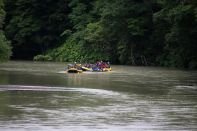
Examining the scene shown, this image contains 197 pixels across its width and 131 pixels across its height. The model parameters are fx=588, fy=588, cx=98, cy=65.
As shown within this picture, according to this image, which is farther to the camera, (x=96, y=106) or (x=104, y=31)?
(x=104, y=31)

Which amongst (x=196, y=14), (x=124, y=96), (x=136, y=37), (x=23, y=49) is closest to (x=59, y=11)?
(x=23, y=49)

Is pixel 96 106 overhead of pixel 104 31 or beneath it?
beneath

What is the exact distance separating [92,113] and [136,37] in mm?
52601

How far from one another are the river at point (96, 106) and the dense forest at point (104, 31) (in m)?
14.9

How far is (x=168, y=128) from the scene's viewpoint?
19828 mm

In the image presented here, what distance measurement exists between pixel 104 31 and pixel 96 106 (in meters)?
52.3

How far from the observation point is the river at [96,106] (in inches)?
801

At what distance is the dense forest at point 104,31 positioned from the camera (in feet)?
209

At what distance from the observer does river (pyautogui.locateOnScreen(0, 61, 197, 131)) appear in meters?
20.3

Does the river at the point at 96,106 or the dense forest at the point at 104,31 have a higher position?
the dense forest at the point at 104,31

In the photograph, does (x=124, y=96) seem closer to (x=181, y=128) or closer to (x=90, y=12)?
(x=181, y=128)

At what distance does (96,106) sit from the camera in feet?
84.5

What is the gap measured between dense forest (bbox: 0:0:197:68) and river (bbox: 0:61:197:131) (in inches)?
585

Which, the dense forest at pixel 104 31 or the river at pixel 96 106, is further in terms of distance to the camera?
the dense forest at pixel 104 31
